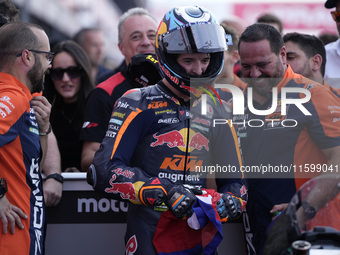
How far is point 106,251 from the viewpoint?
4.19m

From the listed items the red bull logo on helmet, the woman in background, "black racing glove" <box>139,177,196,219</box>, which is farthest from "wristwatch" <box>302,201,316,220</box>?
the woman in background

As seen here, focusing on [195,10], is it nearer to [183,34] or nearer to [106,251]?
[183,34]

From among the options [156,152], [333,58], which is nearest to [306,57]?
[333,58]

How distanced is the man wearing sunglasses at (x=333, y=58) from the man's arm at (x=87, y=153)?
93.2 inches

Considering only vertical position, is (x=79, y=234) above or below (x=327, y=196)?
below

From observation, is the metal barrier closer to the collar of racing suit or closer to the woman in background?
the woman in background

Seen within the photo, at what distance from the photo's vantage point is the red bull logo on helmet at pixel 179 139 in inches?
134

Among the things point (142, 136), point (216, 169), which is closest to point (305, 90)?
point (216, 169)

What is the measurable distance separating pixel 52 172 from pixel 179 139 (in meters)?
1.18

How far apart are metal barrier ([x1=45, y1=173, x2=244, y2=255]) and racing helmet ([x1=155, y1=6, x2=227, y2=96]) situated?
119cm

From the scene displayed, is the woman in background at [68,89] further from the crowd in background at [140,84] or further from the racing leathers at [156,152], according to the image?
the racing leathers at [156,152]

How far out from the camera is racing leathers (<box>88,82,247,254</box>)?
129 inches

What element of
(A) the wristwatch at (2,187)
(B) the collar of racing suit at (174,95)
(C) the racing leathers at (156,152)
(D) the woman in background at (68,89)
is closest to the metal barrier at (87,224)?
(C) the racing leathers at (156,152)

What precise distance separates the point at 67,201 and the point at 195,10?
1686mm
